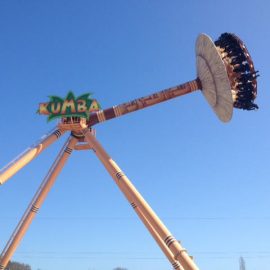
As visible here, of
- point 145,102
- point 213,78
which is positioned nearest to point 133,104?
point 145,102

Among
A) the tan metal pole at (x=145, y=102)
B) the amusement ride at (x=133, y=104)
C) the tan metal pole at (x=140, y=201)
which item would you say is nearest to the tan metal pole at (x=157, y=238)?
the tan metal pole at (x=140, y=201)

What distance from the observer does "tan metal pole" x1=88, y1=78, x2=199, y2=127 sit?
2811 cm

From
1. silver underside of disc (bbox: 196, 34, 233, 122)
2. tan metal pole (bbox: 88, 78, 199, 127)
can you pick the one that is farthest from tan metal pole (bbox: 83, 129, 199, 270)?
silver underside of disc (bbox: 196, 34, 233, 122)

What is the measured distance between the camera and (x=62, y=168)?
29.8m

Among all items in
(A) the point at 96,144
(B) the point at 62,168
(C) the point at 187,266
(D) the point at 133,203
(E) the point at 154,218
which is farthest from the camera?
(B) the point at 62,168

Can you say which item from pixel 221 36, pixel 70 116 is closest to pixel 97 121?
pixel 70 116

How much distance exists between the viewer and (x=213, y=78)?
89.7 feet

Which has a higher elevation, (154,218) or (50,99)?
(50,99)

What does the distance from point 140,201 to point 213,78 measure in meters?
10.6

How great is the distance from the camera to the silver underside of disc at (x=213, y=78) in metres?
25.5

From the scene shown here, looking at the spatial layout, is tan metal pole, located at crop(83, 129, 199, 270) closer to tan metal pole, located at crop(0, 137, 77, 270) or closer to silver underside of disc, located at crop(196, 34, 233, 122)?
tan metal pole, located at crop(0, 137, 77, 270)

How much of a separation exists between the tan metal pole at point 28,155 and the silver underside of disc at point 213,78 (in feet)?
37.8

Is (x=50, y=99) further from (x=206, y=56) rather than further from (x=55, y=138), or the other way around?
(x=206, y=56)

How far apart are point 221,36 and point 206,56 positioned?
3405mm
